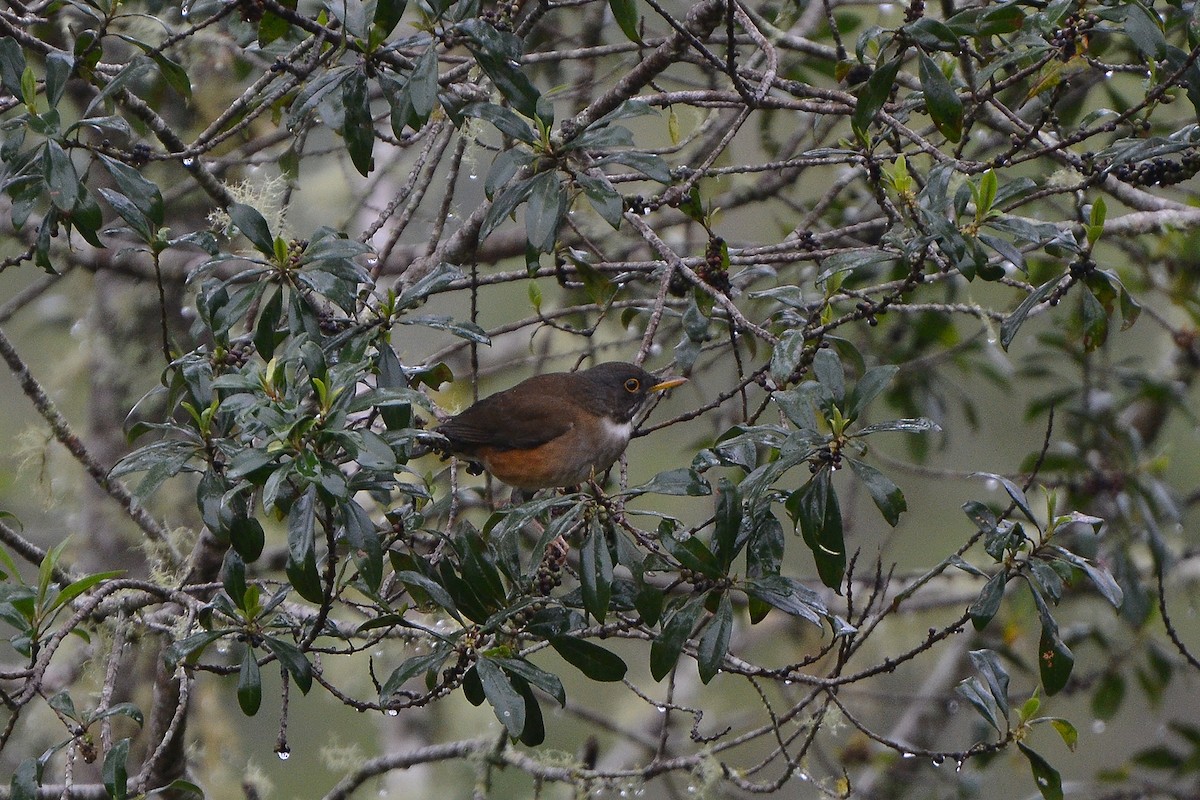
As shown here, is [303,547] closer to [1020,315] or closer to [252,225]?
[252,225]

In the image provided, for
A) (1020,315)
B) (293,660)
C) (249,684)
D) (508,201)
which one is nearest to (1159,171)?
(1020,315)

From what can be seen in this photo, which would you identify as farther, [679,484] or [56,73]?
[56,73]

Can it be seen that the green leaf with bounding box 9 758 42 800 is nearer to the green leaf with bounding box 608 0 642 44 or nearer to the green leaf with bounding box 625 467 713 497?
the green leaf with bounding box 625 467 713 497

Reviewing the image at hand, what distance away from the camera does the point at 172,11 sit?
17.4 feet

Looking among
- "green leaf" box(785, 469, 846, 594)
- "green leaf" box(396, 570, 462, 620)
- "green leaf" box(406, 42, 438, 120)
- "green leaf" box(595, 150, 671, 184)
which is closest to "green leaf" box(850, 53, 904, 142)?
"green leaf" box(595, 150, 671, 184)

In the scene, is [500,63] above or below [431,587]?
above

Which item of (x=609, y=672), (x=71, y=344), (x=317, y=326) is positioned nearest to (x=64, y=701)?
(x=317, y=326)

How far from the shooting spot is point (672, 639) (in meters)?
2.91

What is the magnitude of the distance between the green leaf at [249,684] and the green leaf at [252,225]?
3.60 ft

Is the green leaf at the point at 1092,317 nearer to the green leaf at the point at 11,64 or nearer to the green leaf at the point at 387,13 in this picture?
the green leaf at the point at 387,13

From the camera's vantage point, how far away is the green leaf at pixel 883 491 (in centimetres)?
285

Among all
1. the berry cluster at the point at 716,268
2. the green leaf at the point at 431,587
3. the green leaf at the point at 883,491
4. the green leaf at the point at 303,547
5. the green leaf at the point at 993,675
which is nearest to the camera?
the green leaf at the point at 303,547

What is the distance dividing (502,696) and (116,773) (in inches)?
37.6

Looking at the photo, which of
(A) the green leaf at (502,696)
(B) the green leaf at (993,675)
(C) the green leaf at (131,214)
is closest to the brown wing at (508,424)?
(C) the green leaf at (131,214)
